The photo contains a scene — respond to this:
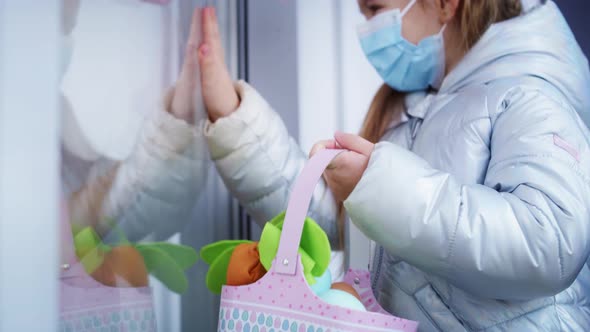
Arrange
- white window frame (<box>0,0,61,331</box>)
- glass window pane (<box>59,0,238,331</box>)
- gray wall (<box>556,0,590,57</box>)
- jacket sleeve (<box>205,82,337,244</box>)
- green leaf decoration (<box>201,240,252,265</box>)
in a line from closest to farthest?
white window frame (<box>0,0,61,331</box>), glass window pane (<box>59,0,238,331</box>), green leaf decoration (<box>201,240,252,265</box>), jacket sleeve (<box>205,82,337,244</box>), gray wall (<box>556,0,590,57</box>)

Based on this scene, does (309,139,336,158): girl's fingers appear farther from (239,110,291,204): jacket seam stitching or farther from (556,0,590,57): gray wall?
(556,0,590,57): gray wall

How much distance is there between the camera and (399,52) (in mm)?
1083

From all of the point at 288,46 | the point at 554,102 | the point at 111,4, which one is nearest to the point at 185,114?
the point at 111,4

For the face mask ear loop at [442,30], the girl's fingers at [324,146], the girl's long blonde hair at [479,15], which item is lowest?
the girl's fingers at [324,146]

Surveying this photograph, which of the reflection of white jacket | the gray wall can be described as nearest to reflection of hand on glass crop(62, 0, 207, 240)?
the reflection of white jacket

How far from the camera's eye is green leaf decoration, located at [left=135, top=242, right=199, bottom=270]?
937mm

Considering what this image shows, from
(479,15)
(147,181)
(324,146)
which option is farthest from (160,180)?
(479,15)

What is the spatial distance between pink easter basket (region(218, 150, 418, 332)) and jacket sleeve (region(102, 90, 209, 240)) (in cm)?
23

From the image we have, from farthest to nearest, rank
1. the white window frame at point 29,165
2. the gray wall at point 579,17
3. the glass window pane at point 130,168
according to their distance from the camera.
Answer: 1. the gray wall at point 579,17
2. the glass window pane at point 130,168
3. the white window frame at point 29,165

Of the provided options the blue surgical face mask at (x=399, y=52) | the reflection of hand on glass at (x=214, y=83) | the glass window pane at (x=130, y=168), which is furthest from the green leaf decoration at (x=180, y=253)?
the blue surgical face mask at (x=399, y=52)

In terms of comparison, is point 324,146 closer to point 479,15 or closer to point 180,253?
point 180,253

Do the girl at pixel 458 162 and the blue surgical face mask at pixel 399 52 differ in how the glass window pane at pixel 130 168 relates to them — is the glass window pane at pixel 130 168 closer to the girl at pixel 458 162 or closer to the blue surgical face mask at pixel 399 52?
the girl at pixel 458 162

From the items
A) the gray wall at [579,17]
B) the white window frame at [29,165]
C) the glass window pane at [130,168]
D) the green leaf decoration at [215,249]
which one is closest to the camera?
the white window frame at [29,165]

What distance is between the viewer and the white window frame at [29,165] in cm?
63
